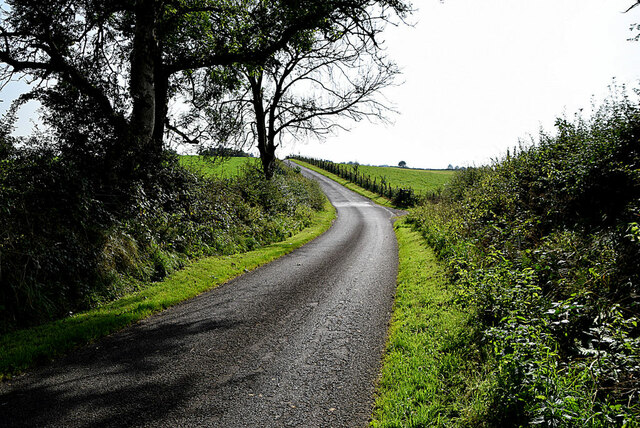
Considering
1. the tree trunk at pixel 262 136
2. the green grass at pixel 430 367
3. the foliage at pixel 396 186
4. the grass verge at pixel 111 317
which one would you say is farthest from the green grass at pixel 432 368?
the foliage at pixel 396 186

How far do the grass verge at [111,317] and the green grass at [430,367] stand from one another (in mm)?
4428

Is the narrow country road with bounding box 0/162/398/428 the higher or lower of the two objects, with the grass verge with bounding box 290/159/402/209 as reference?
lower

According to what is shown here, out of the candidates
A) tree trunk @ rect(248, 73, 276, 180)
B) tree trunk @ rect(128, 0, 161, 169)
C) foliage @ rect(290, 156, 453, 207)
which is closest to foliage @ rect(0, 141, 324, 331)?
tree trunk @ rect(128, 0, 161, 169)

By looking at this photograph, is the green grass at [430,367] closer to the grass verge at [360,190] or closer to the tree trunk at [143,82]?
the tree trunk at [143,82]

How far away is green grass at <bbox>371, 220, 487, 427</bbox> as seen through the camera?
3.32 meters

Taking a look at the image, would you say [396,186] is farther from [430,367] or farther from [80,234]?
[430,367]

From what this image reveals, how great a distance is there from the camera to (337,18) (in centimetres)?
868

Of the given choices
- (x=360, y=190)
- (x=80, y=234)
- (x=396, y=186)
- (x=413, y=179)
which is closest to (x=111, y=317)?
(x=80, y=234)

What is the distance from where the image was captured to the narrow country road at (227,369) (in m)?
3.32

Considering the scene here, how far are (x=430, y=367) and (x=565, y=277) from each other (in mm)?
2559

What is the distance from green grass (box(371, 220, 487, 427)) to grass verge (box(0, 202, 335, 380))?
14.5ft

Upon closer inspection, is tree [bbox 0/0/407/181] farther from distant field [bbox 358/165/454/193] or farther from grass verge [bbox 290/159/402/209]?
distant field [bbox 358/165/454/193]

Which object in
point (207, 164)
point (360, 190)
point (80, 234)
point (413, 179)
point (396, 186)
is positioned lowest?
point (80, 234)

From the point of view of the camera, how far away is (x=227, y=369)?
4.24 meters
